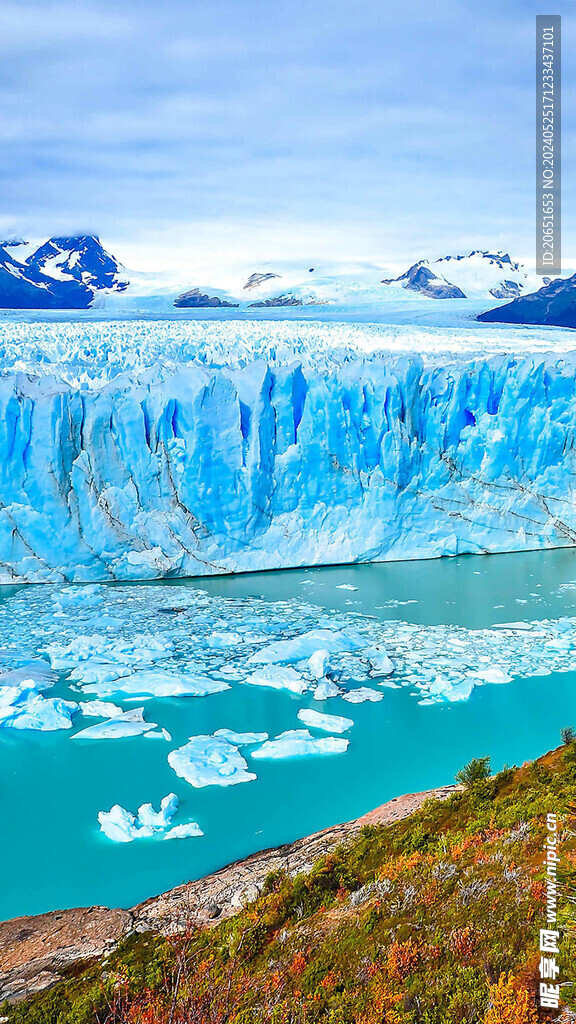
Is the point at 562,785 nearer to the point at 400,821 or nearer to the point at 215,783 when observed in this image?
the point at 400,821

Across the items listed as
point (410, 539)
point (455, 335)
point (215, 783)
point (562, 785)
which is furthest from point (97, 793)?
point (455, 335)

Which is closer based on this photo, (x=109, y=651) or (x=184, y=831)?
(x=184, y=831)

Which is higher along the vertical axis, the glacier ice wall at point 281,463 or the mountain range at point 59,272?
the mountain range at point 59,272

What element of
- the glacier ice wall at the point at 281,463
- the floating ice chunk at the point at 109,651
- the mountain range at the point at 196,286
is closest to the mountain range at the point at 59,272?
the mountain range at the point at 196,286

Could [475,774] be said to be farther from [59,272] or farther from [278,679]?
[59,272]

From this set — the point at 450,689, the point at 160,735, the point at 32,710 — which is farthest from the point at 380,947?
the point at 32,710

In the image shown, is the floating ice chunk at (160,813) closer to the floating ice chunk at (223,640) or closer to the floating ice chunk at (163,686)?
the floating ice chunk at (163,686)
